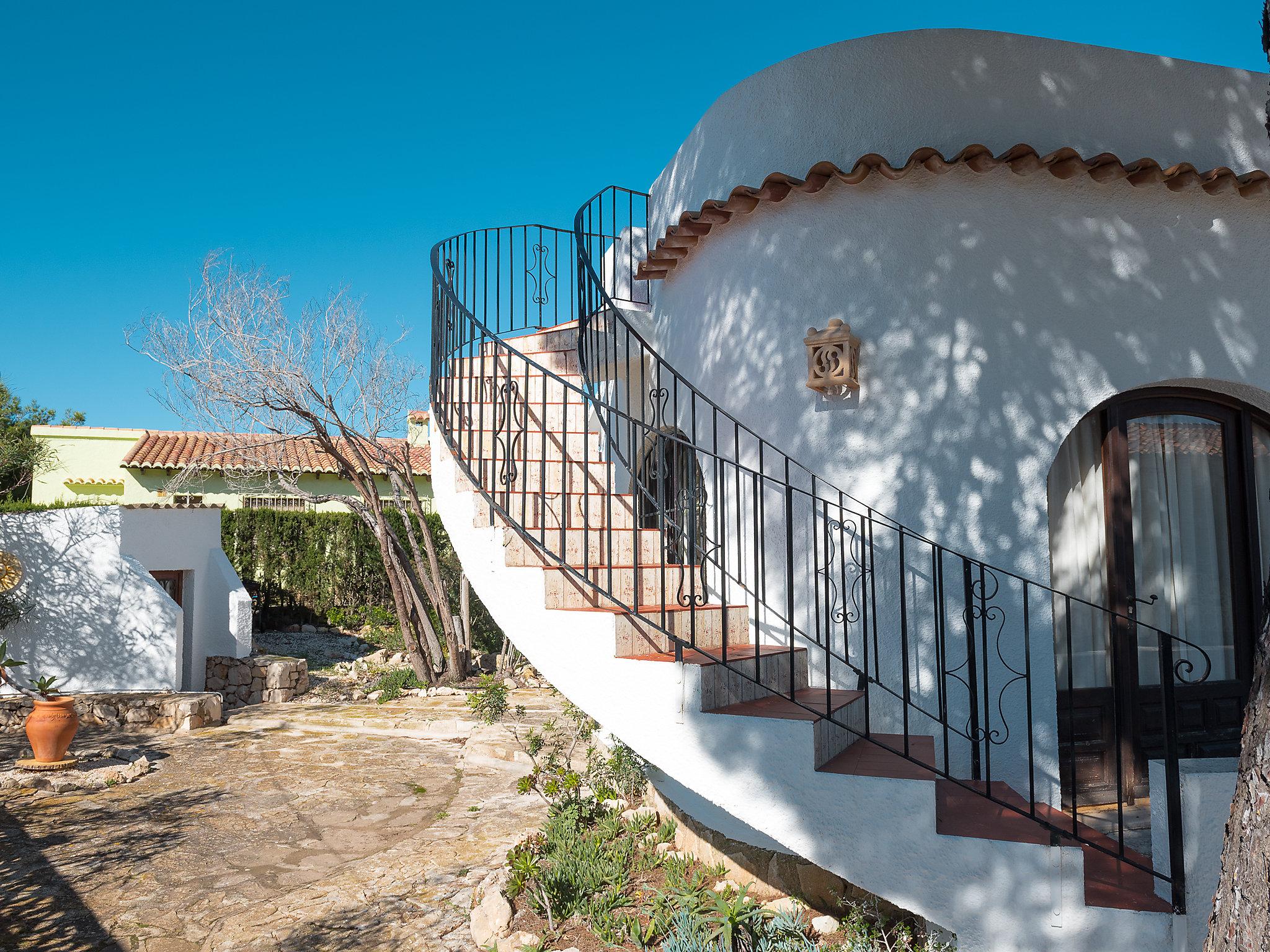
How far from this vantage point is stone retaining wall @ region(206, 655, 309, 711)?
11633 millimetres

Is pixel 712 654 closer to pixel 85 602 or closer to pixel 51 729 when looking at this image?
pixel 51 729

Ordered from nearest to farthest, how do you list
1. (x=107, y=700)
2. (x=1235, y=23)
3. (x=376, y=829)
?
(x=1235, y=23), (x=376, y=829), (x=107, y=700)

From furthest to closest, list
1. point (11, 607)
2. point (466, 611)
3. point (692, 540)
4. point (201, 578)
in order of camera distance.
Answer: point (466, 611) → point (201, 578) → point (11, 607) → point (692, 540)

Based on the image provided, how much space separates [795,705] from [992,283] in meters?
2.40

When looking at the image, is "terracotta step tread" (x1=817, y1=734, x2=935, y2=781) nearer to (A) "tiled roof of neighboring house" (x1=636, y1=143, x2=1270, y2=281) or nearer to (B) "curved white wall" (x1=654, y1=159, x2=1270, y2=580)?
(B) "curved white wall" (x1=654, y1=159, x2=1270, y2=580)

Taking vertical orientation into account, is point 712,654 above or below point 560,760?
above

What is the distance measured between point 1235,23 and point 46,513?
1300cm

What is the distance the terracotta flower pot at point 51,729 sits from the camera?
26.7 ft

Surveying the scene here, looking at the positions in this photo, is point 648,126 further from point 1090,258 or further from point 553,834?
point 553,834

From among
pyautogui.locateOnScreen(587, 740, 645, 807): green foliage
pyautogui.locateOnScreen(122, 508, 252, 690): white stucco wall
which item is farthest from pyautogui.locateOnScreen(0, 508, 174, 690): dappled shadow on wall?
pyautogui.locateOnScreen(587, 740, 645, 807): green foliage

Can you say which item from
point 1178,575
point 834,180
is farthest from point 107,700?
point 1178,575

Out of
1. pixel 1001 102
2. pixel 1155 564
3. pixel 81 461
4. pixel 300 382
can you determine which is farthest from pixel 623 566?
pixel 81 461

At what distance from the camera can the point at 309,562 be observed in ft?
52.1

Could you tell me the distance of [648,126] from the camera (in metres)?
11.3
